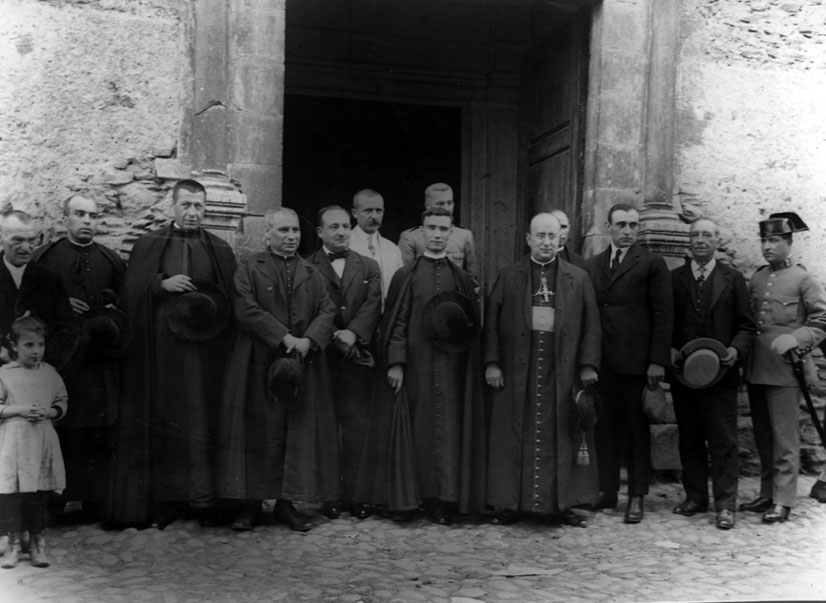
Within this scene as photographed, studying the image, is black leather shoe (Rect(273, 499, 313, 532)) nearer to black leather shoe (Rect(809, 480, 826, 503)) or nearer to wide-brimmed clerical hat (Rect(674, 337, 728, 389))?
wide-brimmed clerical hat (Rect(674, 337, 728, 389))

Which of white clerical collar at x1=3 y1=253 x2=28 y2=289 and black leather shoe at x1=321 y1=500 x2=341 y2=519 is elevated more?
white clerical collar at x1=3 y1=253 x2=28 y2=289

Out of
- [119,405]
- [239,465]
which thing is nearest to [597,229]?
[239,465]

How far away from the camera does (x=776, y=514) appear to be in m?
5.55

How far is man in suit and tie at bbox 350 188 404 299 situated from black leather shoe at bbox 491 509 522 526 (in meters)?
1.54

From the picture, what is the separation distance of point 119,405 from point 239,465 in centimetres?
73

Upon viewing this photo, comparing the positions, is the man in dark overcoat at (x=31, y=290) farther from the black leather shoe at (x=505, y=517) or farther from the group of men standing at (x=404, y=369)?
the black leather shoe at (x=505, y=517)

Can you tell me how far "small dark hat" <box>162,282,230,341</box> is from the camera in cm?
520

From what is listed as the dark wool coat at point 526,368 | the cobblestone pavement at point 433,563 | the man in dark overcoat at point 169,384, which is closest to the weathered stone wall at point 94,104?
the man in dark overcoat at point 169,384

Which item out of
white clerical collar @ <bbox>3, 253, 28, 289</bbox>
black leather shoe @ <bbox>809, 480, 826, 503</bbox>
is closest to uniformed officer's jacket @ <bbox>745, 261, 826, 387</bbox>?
black leather shoe @ <bbox>809, 480, 826, 503</bbox>

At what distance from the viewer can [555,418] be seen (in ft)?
18.0

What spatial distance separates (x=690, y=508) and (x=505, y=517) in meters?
1.13

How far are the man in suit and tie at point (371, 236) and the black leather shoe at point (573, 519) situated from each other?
5.75 ft

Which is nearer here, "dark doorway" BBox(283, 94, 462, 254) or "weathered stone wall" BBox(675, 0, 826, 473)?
"weathered stone wall" BBox(675, 0, 826, 473)

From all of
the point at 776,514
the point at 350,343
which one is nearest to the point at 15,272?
the point at 350,343
